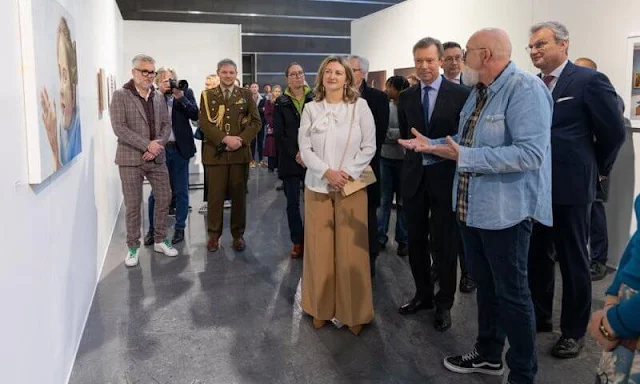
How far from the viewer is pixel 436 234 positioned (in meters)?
3.44

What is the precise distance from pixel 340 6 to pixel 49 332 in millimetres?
11640

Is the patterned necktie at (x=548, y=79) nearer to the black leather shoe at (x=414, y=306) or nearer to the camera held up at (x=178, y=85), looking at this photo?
the black leather shoe at (x=414, y=306)

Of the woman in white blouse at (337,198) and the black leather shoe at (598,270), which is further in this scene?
the black leather shoe at (598,270)

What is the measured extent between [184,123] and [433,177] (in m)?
3.22

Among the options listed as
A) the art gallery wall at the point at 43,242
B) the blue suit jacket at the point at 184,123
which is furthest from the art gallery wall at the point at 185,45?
the art gallery wall at the point at 43,242

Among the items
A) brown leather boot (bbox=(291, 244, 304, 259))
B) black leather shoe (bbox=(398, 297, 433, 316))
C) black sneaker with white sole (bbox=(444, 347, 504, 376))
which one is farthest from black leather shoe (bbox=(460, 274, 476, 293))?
brown leather boot (bbox=(291, 244, 304, 259))

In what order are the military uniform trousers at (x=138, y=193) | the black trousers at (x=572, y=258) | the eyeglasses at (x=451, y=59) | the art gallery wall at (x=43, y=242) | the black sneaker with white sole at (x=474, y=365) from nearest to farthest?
the art gallery wall at (x=43, y=242)
the black sneaker with white sole at (x=474, y=365)
the black trousers at (x=572, y=258)
the eyeglasses at (x=451, y=59)
the military uniform trousers at (x=138, y=193)

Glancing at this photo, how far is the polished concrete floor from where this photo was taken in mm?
2961

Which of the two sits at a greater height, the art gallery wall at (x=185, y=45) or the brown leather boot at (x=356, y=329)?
the art gallery wall at (x=185, y=45)

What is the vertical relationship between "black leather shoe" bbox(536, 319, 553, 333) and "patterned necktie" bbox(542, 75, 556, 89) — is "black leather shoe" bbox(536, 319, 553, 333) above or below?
below

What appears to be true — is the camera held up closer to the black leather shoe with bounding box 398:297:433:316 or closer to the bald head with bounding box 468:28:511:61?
the black leather shoe with bounding box 398:297:433:316

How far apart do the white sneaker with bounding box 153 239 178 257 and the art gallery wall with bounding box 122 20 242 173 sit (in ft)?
18.8

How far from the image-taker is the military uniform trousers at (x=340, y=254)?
3.42 m

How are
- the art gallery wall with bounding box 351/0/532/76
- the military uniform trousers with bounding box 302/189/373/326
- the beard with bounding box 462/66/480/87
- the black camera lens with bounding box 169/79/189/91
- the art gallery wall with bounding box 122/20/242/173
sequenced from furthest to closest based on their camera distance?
the art gallery wall with bounding box 122/20/242/173
the art gallery wall with bounding box 351/0/532/76
the black camera lens with bounding box 169/79/189/91
the military uniform trousers with bounding box 302/189/373/326
the beard with bounding box 462/66/480/87
